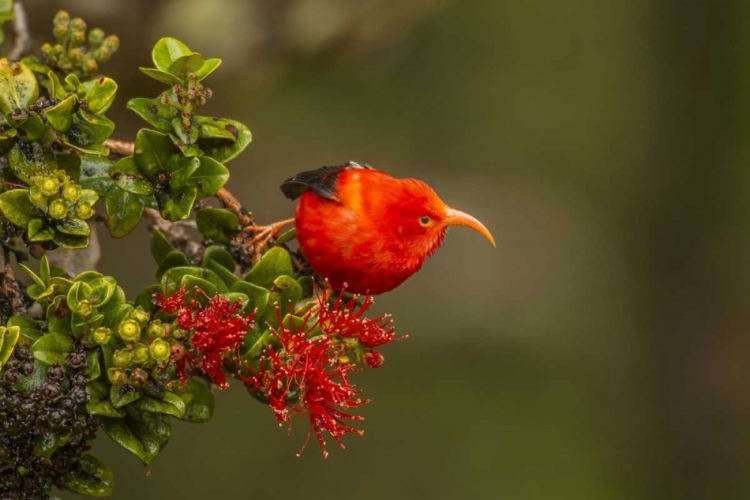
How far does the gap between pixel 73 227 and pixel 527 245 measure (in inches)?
87.1

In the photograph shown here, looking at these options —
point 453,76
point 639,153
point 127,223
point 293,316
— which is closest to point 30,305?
point 127,223

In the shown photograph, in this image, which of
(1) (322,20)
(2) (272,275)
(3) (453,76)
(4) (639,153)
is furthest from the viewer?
(4) (639,153)

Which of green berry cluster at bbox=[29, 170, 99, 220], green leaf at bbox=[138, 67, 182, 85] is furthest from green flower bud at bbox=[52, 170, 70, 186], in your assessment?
green leaf at bbox=[138, 67, 182, 85]

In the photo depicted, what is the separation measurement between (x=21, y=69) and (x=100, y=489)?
344 mm

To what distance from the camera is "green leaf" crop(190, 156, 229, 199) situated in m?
0.75

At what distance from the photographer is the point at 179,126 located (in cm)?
75

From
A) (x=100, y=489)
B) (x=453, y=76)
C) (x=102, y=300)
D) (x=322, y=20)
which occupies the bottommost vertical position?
(x=100, y=489)

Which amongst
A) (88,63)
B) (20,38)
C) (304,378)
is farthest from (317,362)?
(20,38)

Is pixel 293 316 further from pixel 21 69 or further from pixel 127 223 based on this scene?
pixel 21 69

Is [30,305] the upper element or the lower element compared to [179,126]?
lower

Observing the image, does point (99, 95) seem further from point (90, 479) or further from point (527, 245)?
point (527, 245)

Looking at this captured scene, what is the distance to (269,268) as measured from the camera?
2.68 ft

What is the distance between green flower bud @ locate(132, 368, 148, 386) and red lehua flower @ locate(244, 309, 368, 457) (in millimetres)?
103

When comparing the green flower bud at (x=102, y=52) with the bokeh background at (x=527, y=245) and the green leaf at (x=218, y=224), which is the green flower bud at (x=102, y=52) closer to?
the green leaf at (x=218, y=224)
